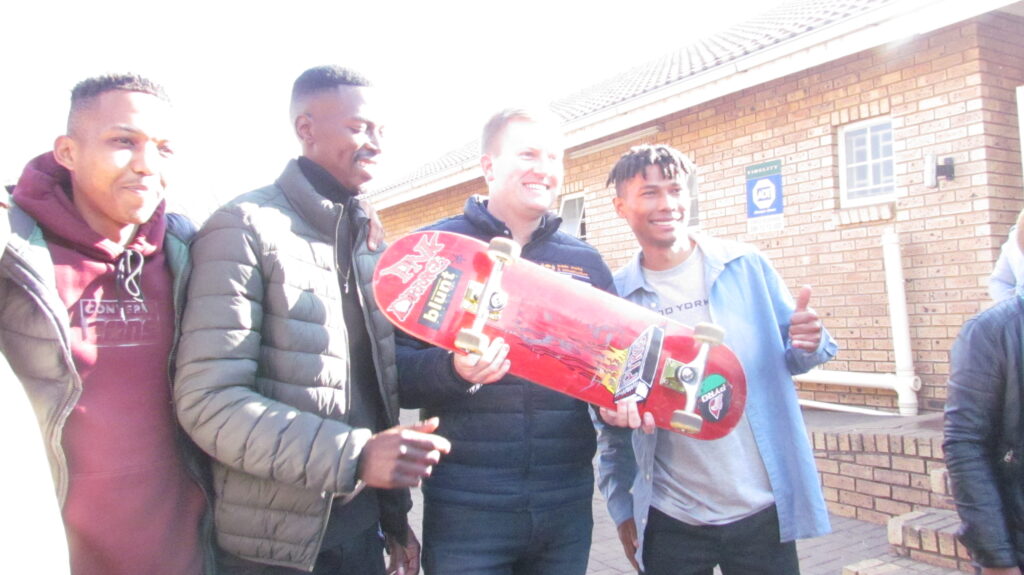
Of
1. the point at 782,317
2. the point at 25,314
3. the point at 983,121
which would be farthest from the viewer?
the point at 983,121

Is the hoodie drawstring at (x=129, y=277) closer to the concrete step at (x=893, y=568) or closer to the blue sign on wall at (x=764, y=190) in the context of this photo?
the concrete step at (x=893, y=568)

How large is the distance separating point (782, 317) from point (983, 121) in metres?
3.68

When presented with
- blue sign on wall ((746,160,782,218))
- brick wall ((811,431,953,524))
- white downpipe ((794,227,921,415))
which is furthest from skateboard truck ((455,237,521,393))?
blue sign on wall ((746,160,782,218))

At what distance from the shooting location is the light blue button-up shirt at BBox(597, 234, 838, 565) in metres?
2.07

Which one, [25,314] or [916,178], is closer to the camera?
[25,314]

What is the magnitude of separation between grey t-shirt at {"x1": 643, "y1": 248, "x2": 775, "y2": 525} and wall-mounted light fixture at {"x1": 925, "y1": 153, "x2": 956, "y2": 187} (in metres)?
3.66

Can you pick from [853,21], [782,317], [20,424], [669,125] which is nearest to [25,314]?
[20,424]

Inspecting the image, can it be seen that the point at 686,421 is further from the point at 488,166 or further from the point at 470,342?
the point at 488,166

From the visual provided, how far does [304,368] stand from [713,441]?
132 cm

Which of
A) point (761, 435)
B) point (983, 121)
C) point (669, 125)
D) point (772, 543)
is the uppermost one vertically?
point (669, 125)

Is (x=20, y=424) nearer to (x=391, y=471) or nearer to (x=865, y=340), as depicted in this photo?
(x=391, y=471)

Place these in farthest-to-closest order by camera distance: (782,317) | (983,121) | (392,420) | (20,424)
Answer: (983,121)
(782,317)
(392,420)
(20,424)

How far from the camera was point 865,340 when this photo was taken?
17.7 feet

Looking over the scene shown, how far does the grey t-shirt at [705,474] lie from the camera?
204cm
